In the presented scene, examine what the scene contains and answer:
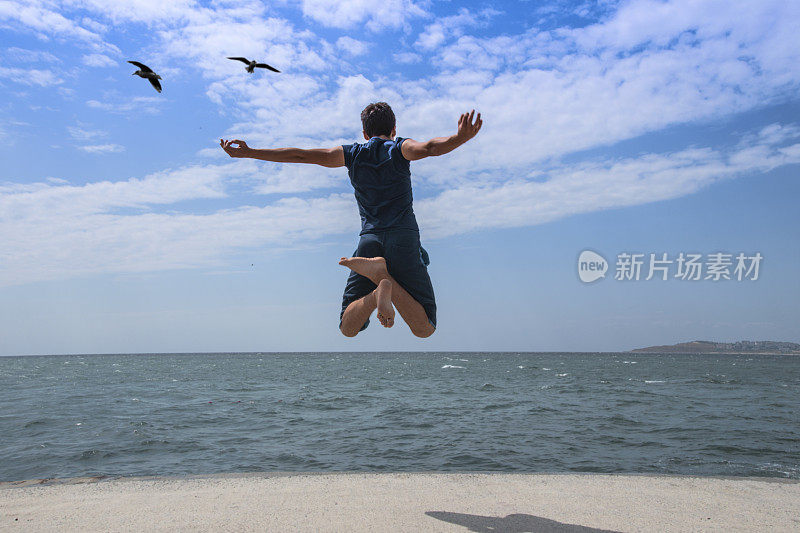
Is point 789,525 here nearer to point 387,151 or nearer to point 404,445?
point 387,151

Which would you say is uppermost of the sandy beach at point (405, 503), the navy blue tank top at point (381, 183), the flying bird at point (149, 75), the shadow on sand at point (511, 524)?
the flying bird at point (149, 75)

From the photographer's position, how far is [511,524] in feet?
18.5

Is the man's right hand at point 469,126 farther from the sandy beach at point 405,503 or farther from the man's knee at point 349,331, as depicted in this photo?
the sandy beach at point 405,503

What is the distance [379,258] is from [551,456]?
9481 mm

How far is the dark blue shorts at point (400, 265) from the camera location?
494cm

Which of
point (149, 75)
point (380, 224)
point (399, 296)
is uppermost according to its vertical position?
point (149, 75)

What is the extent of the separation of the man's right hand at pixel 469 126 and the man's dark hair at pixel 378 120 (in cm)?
122

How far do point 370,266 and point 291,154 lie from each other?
1.29 m

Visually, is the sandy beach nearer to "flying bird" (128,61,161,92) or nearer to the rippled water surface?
the rippled water surface

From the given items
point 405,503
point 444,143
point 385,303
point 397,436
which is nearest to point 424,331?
point 385,303

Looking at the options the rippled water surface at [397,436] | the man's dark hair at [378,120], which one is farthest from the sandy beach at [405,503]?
the man's dark hair at [378,120]

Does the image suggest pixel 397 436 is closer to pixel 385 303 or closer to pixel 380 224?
pixel 380 224

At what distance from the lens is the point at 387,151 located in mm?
4871

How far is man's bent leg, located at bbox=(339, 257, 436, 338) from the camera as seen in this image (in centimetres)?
472
